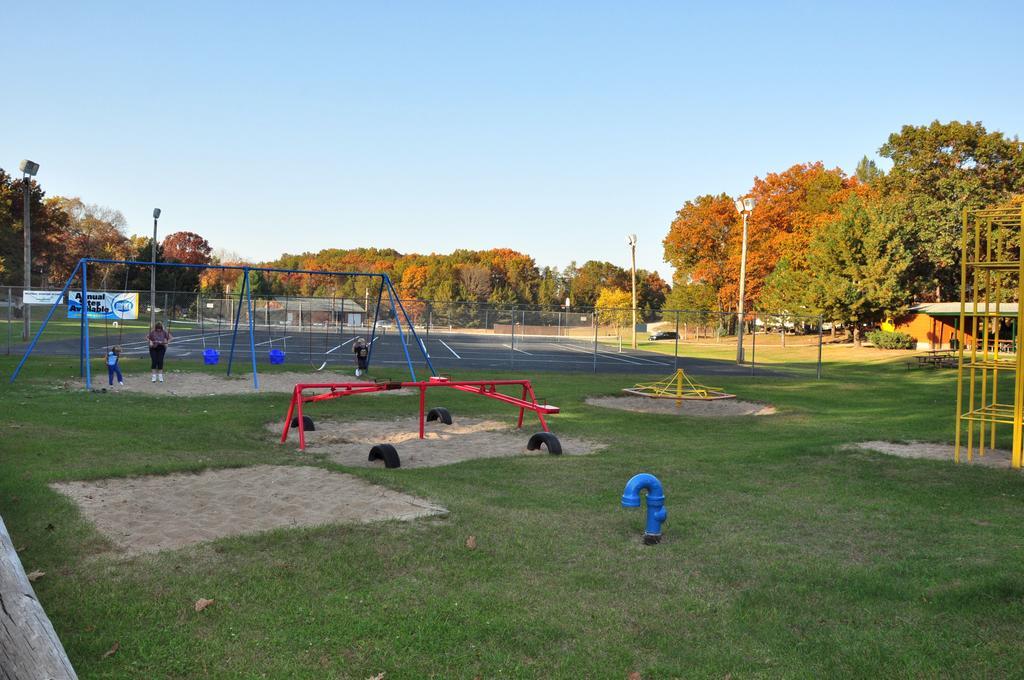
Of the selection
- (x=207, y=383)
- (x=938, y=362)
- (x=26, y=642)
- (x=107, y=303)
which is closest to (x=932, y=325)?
(x=938, y=362)

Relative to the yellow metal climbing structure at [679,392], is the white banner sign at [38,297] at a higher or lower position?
higher

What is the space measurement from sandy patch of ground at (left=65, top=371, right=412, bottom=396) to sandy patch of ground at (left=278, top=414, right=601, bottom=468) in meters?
5.44

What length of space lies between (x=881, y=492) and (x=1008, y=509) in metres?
1.33

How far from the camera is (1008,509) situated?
8.35m

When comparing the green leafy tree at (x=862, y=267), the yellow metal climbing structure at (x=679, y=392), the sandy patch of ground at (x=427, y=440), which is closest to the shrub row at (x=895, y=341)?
the green leafy tree at (x=862, y=267)

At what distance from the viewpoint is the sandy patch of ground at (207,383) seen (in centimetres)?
1933

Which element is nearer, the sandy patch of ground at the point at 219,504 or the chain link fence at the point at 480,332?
the sandy patch of ground at the point at 219,504

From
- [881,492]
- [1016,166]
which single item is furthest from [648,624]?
[1016,166]

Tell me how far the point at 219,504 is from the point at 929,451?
10709 millimetres

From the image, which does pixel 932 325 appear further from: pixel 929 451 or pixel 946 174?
pixel 929 451

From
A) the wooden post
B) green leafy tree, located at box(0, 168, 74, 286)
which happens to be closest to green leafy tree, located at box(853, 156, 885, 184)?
green leafy tree, located at box(0, 168, 74, 286)

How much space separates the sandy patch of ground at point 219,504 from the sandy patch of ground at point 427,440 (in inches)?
85.1

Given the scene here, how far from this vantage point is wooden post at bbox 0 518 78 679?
3.68m

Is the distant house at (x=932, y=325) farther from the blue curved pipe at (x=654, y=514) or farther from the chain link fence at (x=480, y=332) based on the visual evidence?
the blue curved pipe at (x=654, y=514)
